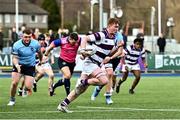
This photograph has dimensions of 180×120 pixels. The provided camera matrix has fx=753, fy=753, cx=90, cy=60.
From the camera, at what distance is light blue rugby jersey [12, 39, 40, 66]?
2013cm

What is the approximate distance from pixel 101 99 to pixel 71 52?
1.74m

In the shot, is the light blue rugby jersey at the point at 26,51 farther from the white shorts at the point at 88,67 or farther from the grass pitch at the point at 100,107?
the white shorts at the point at 88,67

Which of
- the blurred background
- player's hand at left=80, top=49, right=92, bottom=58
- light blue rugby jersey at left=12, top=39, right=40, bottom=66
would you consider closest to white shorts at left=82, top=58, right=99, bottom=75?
player's hand at left=80, top=49, right=92, bottom=58

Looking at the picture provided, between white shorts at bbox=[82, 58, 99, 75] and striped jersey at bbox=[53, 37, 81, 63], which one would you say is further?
striped jersey at bbox=[53, 37, 81, 63]

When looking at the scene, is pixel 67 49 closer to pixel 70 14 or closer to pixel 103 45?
pixel 103 45

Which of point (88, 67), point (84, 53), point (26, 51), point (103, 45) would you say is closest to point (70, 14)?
point (26, 51)

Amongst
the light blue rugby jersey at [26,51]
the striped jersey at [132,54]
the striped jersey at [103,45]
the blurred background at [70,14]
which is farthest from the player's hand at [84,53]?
the blurred background at [70,14]

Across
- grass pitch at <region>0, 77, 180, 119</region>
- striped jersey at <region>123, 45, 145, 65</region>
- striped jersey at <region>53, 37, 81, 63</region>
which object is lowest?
grass pitch at <region>0, 77, 180, 119</region>

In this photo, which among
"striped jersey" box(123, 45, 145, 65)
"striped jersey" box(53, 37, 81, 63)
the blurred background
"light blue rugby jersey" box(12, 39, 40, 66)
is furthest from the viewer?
the blurred background

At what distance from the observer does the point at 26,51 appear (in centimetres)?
2038

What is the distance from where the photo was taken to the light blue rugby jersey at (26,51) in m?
20.1

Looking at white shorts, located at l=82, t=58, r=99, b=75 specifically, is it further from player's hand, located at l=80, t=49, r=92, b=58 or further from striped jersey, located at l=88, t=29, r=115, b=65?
player's hand, located at l=80, t=49, r=92, b=58

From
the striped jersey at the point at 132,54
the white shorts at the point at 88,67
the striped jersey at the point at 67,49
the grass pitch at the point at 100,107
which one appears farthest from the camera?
the striped jersey at the point at 132,54

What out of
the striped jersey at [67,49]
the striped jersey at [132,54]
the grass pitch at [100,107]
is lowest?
the grass pitch at [100,107]
